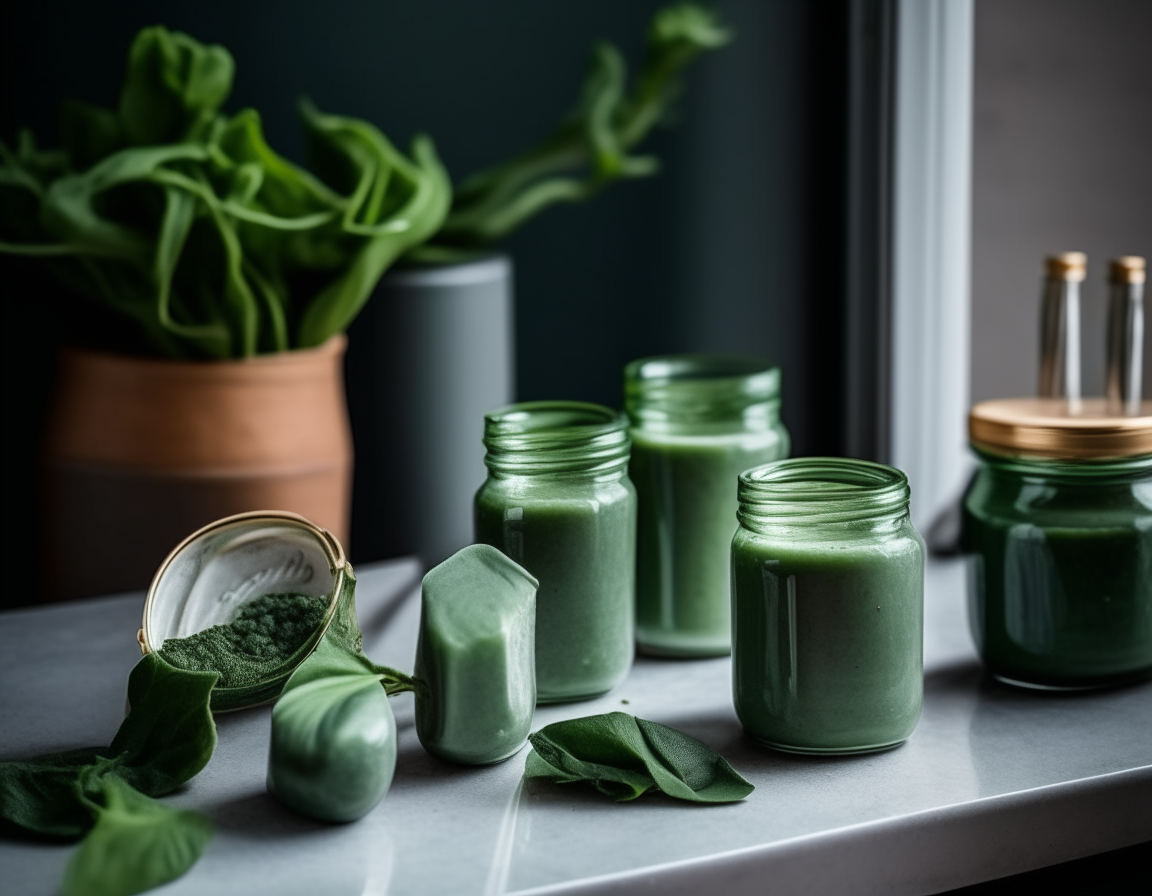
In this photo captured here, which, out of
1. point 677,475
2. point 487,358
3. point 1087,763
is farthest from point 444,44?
point 1087,763

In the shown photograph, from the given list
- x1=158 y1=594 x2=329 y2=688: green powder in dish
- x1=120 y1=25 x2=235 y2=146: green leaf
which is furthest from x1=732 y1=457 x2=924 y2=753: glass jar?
x1=120 y1=25 x2=235 y2=146: green leaf

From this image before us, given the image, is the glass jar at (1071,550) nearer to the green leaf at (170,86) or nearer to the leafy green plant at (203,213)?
the leafy green plant at (203,213)

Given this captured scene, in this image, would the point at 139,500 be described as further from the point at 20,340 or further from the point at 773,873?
the point at 773,873

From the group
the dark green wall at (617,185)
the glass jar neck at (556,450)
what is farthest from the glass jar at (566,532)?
the dark green wall at (617,185)

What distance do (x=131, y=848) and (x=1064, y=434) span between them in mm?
535

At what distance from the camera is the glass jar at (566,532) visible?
2.37 feet

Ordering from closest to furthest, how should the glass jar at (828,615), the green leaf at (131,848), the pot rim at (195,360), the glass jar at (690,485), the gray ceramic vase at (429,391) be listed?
the green leaf at (131,848)
the glass jar at (828,615)
the glass jar at (690,485)
the pot rim at (195,360)
the gray ceramic vase at (429,391)

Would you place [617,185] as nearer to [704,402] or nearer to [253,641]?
[704,402]

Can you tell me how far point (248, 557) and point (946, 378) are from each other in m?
0.67

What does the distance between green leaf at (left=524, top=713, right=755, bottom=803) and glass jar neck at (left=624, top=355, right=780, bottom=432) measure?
231 mm

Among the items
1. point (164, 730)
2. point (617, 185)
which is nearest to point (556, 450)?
point (164, 730)

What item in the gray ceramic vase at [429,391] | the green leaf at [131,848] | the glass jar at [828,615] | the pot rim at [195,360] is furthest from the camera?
the gray ceramic vase at [429,391]

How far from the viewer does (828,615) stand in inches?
25.3

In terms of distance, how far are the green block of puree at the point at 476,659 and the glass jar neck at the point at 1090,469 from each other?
306 millimetres
